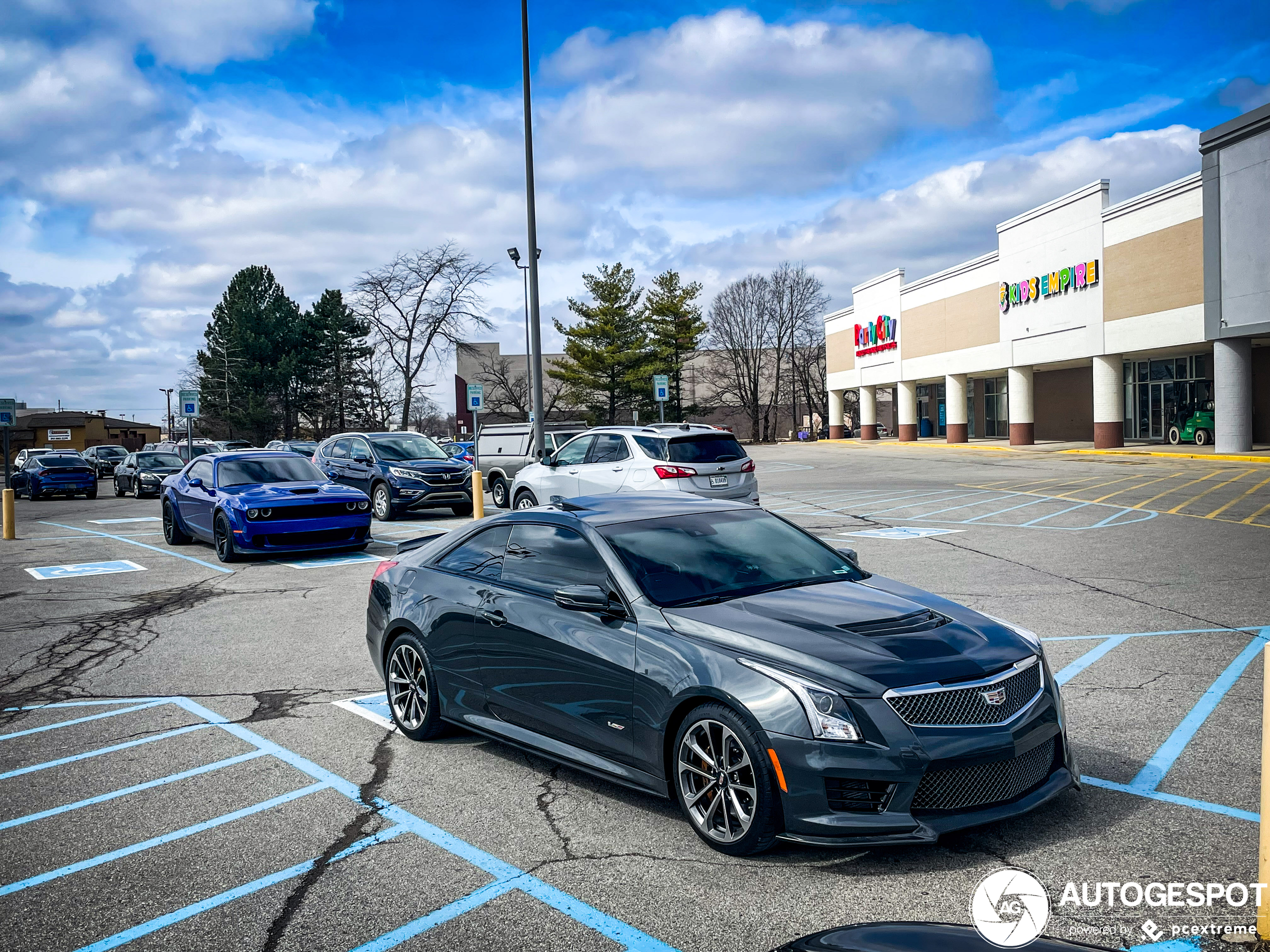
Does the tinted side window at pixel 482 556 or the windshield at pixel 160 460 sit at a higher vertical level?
the windshield at pixel 160 460

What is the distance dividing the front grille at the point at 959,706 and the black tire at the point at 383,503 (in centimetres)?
1595

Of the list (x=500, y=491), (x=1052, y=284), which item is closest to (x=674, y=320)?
(x=1052, y=284)

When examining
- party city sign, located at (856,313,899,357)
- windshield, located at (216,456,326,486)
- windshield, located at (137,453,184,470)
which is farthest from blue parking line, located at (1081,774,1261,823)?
party city sign, located at (856,313,899,357)

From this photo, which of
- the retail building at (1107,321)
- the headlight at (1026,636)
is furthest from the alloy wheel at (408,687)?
the retail building at (1107,321)

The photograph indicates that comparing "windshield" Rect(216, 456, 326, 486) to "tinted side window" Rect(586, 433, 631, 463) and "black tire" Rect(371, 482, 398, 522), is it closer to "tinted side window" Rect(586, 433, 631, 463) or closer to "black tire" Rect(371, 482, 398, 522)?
"black tire" Rect(371, 482, 398, 522)

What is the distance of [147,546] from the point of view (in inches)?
647

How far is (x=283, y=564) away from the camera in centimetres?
1362

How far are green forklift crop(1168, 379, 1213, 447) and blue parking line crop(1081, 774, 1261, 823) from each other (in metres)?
33.7

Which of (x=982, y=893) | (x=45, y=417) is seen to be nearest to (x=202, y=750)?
(x=982, y=893)

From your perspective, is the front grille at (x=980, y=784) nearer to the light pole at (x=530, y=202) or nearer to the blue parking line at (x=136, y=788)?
the blue parking line at (x=136, y=788)

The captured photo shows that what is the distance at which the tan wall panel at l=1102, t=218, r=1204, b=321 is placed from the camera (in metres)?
30.9

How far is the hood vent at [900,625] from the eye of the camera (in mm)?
4258

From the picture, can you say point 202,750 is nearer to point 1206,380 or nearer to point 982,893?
point 982,893

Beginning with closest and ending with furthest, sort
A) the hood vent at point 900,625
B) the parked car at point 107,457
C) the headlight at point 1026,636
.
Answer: the hood vent at point 900,625
the headlight at point 1026,636
the parked car at point 107,457
